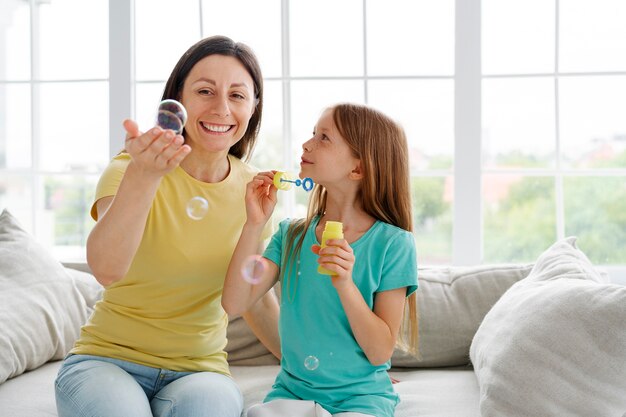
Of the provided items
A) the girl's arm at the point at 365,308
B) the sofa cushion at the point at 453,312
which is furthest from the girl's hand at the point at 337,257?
the sofa cushion at the point at 453,312

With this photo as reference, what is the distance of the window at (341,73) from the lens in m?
3.35

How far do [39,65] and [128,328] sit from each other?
2.52m

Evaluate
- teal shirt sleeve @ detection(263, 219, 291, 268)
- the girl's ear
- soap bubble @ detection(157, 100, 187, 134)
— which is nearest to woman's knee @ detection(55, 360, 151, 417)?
teal shirt sleeve @ detection(263, 219, 291, 268)

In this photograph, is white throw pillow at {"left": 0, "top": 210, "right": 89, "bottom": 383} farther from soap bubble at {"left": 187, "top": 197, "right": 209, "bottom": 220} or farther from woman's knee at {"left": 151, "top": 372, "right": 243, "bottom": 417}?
soap bubble at {"left": 187, "top": 197, "right": 209, "bottom": 220}

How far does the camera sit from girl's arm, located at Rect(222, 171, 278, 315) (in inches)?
71.4

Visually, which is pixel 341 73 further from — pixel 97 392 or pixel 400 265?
pixel 97 392

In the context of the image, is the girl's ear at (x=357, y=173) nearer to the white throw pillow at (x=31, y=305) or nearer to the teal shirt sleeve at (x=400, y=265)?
the teal shirt sleeve at (x=400, y=265)

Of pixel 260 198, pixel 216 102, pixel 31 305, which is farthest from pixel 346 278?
pixel 31 305

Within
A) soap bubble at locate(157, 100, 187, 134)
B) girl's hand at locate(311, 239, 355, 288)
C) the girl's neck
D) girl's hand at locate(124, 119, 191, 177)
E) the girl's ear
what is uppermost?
soap bubble at locate(157, 100, 187, 134)

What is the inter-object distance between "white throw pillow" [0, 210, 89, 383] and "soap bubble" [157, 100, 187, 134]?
38.5 inches

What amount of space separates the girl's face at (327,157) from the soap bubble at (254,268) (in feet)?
0.76

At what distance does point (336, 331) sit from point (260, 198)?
1.19 feet

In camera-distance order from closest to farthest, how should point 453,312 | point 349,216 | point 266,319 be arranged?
point 349,216 < point 266,319 < point 453,312

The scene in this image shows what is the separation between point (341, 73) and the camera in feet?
13.4
